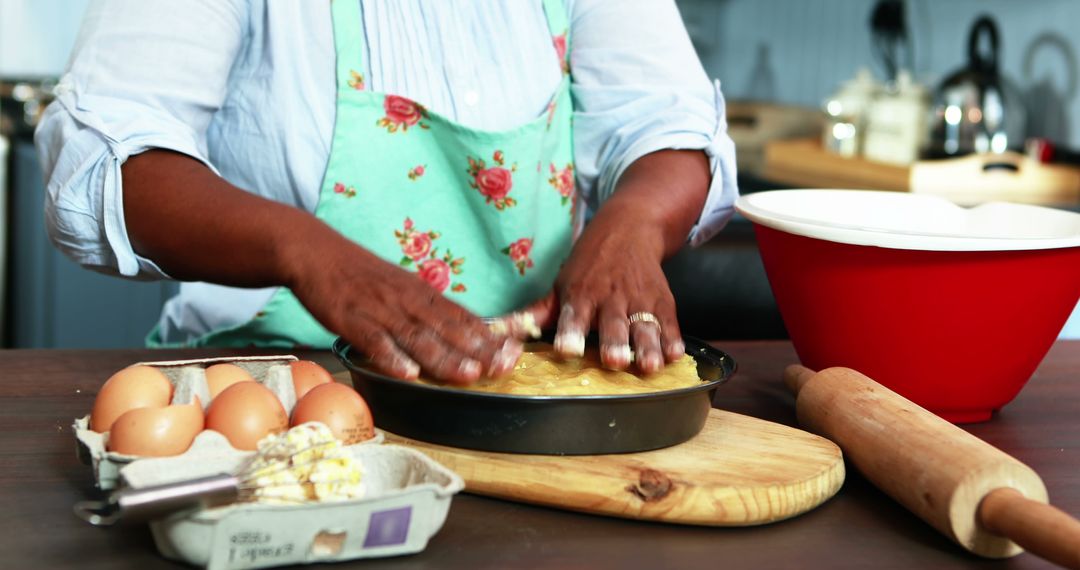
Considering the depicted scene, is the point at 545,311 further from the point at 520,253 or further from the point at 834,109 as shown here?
the point at 834,109

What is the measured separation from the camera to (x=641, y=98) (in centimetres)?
137

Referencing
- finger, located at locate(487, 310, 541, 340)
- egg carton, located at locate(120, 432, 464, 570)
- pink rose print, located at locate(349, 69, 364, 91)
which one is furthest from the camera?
pink rose print, located at locate(349, 69, 364, 91)

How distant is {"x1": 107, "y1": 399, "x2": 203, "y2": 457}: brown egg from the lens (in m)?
0.71

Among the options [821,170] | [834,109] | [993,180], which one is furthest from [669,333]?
[834,109]

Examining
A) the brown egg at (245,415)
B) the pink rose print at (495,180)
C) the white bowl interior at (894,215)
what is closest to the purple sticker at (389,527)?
the brown egg at (245,415)

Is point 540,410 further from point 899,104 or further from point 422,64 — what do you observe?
point 899,104

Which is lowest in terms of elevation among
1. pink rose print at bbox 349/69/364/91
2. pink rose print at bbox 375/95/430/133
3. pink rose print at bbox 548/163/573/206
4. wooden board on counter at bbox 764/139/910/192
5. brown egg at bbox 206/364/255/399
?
wooden board on counter at bbox 764/139/910/192

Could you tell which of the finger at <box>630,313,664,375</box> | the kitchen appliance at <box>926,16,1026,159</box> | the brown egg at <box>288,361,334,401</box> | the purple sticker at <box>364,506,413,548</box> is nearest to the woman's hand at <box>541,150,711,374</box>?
the finger at <box>630,313,664,375</box>

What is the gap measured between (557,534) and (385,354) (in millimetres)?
226

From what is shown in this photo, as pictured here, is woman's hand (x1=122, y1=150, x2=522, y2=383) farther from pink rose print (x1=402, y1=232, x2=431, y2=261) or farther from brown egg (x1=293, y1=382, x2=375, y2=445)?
pink rose print (x1=402, y1=232, x2=431, y2=261)

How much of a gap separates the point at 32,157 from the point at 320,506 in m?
2.73

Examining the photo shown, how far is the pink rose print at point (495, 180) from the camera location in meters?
1.32

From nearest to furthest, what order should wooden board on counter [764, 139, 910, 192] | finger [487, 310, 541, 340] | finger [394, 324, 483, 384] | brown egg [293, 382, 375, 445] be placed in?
brown egg [293, 382, 375, 445], finger [394, 324, 483, 384], finger [487, 310, 541, 340], wooden board on counter [764, 139, 910, 192]

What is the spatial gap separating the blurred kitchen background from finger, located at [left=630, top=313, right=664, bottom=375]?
0.86m
